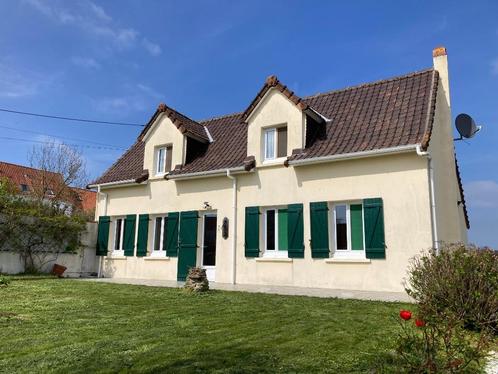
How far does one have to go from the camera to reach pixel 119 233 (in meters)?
17.8

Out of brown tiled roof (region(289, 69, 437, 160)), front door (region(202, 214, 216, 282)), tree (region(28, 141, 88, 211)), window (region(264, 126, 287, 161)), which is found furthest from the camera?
tree (region(28, 141, 88, 211))

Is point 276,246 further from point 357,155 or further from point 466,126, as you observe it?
point 466,126

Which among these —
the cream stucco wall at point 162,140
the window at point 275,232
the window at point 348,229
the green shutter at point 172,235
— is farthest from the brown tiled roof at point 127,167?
the window at point 348,229

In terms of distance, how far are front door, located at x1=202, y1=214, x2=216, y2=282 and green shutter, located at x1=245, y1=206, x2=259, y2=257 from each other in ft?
5.63

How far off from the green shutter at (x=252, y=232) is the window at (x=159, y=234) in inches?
160

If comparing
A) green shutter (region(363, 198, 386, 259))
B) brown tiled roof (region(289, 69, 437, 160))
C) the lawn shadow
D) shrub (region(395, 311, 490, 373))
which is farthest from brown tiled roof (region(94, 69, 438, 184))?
the lawn shadow

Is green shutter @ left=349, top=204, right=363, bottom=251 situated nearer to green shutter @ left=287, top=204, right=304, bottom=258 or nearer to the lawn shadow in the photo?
green shutter @ left=287, top=204, right=304, bottom=258

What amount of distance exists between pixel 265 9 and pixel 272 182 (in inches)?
213

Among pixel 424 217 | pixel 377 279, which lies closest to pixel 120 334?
pixel 377 279

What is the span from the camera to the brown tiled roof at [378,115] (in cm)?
1173

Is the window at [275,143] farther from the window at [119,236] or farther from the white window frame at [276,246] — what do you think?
the window at [119,236]

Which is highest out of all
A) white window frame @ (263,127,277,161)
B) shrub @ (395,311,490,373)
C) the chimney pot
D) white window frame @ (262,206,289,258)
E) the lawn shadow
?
the chimney pot

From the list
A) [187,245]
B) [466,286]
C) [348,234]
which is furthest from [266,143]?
[466,286]

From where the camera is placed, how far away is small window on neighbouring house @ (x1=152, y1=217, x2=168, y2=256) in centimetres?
1609
